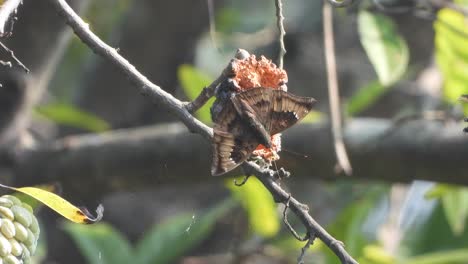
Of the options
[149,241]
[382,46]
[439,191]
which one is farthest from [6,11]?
[149,241]

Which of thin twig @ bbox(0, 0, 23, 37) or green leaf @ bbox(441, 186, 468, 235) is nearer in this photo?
thin twig @ bbox(0, 0, 23, 37)

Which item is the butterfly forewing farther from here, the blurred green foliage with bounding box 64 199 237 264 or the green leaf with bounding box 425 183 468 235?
the blurred green foliage with bounding box 64 199 237 264

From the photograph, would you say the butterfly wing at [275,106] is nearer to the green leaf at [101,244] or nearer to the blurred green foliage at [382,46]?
the blurred green foliage at [382,46]

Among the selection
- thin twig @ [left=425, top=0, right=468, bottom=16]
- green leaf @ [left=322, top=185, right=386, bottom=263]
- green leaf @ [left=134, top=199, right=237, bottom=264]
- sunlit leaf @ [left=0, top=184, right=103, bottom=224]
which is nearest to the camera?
sunlit leaf @ [left=0, top=184, right=103, bottom=224]

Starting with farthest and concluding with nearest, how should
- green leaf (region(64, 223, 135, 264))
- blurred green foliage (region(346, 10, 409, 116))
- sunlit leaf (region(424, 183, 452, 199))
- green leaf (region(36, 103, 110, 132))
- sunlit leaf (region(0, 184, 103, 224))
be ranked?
green leaf (region(64, 223, 135, 264))
green leaf (region(36, 103, 110, 132))
sunlit leaf (region(424, 183, 452, 199))
blurred green foliage (region(346, 10, 409, 116))
sunlit leaf (region(0, 184, 103, 224))

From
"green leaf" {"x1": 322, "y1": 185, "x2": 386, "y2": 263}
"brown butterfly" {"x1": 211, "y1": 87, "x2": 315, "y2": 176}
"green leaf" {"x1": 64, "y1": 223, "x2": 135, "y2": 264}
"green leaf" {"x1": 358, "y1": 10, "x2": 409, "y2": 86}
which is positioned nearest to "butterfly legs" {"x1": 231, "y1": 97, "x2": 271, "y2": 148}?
"brown butterfly" {"x1": 211, "y1": 87, "x2": 315, "y2": 176}

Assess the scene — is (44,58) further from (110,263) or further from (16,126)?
(110,263)
